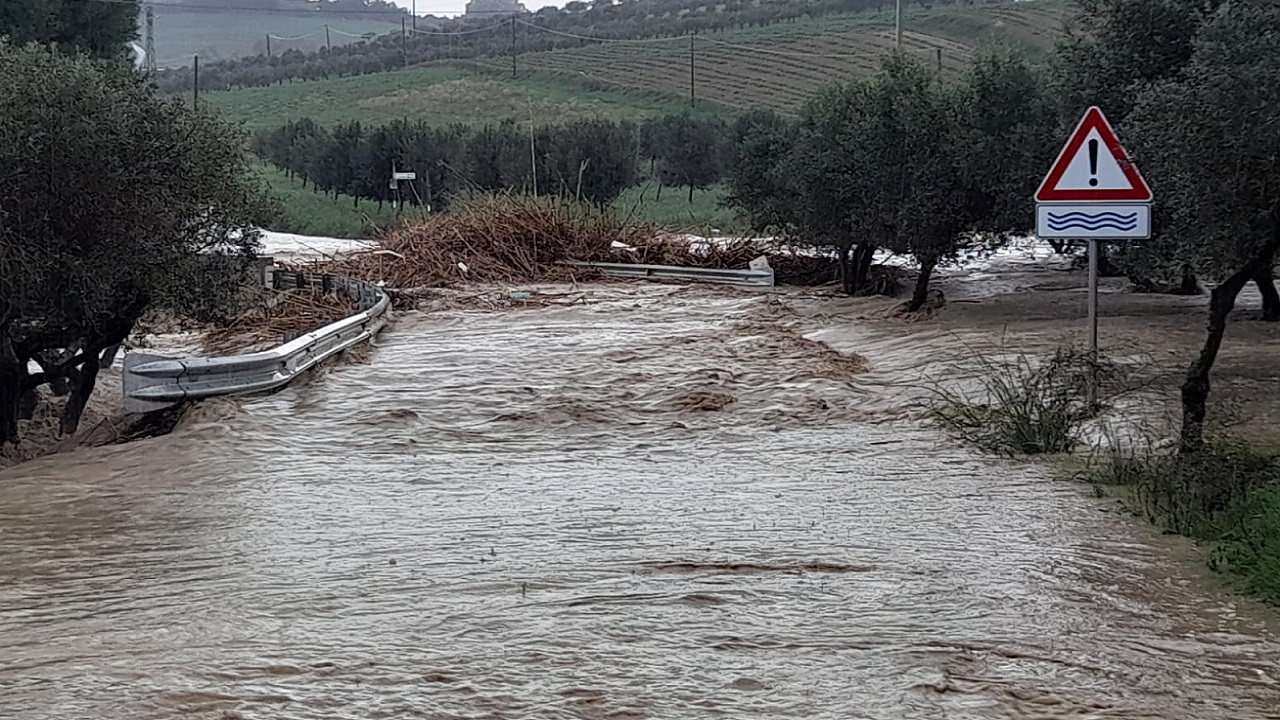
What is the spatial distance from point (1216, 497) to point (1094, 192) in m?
3.68

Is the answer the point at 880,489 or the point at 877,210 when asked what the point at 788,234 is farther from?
the point at 880,489

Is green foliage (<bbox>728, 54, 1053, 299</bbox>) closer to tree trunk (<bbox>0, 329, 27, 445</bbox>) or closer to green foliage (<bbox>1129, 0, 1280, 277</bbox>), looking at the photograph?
green foliage (<bbox>1129, 0, 1280, 277</bbox>)

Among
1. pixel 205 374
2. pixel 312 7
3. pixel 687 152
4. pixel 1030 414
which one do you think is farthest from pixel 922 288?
A: pixel 312 7

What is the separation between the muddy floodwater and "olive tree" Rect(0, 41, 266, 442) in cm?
223

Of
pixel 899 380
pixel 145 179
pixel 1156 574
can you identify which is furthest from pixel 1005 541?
pixel 145 179

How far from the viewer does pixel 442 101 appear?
282 feet

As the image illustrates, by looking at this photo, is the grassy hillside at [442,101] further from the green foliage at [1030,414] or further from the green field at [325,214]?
the green foliage at [1030,414]

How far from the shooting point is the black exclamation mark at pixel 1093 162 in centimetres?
1222

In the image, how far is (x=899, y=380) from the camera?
54.5ft

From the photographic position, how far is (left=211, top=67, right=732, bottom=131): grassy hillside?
269 feet

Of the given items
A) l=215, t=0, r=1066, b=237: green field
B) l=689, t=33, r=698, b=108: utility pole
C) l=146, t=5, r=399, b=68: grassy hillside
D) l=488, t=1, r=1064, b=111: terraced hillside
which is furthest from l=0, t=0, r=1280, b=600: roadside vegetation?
l=146, t=5, r=399, b=68: grassy hillside

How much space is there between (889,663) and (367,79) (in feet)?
304

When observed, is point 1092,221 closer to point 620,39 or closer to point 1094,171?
point 1094,171

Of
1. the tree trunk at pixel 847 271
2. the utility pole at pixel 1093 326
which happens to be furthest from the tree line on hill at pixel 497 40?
the utility pole at pixel 1093 326
